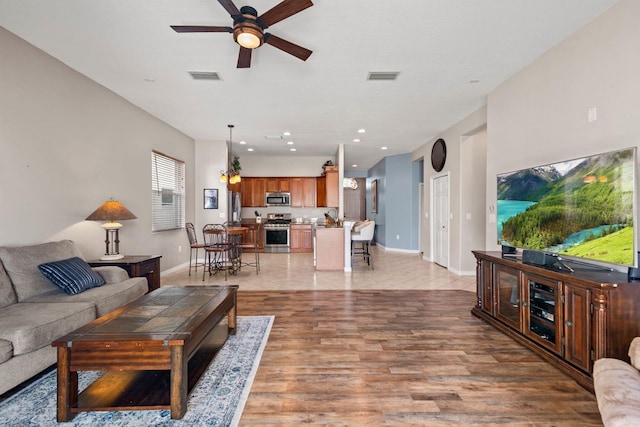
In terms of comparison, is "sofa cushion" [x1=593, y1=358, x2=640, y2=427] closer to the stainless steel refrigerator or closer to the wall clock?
the wall clock

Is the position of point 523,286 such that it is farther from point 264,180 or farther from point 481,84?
point 264,180

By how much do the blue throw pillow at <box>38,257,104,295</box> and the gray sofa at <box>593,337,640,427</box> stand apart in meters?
3.73

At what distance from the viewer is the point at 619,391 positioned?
4.38 ft

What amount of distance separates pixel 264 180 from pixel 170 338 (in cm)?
761

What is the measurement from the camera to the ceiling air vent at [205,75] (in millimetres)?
3648

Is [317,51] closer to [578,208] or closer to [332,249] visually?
[578,208]

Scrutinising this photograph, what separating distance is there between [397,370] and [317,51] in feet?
10.1

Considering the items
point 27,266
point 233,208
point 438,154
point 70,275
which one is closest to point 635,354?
point 70,275

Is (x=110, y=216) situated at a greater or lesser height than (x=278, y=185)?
lesser

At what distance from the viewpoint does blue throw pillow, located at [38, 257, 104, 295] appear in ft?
8.91

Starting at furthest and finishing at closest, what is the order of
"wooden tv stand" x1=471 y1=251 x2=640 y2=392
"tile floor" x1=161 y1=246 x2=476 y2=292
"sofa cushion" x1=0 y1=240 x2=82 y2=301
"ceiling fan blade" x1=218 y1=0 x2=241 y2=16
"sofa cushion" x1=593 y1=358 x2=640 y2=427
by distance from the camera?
"tile floor" x1=161 y1=246 x2=476 y2=292 → "sofa cushion" x1=0 y1=240 x2=82 y2=301 → "ceiling fan blade" x1=218 y1=0 x2=241 y2=16 → "wooden tv stand" x1=471 y1=251 x2=640 y2=392 → "sofa cushion" x1=593 y1=358 x2=640 y2=427

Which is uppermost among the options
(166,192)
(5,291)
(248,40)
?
(248,40)

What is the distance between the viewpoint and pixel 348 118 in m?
5.37

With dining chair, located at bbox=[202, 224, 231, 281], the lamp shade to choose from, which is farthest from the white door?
the lamp shade
